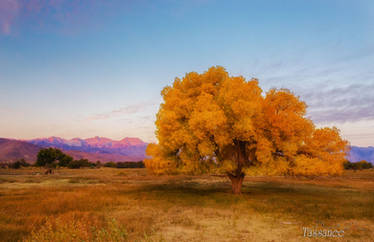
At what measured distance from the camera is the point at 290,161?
83.0 ft

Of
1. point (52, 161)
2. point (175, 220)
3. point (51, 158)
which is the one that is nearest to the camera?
point (175, 220)

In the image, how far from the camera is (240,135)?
24250mm

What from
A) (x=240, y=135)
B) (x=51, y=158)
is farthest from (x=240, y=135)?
(x=51, y=158)

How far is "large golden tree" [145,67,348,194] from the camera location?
77.4 feet

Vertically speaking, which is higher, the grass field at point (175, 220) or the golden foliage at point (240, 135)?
the golden foliage at point (240, 135)

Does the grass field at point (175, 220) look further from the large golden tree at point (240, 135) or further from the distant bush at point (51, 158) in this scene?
the distant bush at point (51, 158)

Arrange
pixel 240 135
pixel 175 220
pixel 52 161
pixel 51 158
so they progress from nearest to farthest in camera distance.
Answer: pixel 175 220
pixel 240 135
pixel 51 158
pixel 52 161

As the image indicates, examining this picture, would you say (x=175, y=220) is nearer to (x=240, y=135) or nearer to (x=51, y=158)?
(x=240, y=135)

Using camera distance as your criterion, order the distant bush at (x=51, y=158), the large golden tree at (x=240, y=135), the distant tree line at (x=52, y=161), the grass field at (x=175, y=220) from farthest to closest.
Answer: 1. the distant bush at (x=51, y=158)
2. the distant tree line at (x=52, y=161)
3. the large golden tree at (x=240, y=135)
4. the grass field at (x=175, y=220)

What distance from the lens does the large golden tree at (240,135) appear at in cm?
2358

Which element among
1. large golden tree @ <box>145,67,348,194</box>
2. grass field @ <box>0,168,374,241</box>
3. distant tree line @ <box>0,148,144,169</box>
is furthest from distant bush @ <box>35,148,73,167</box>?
large golden tree @ <box>145,67,348,194</box>

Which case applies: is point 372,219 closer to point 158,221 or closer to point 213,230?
point 213,230

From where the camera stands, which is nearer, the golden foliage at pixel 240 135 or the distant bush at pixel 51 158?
the golden foliage at pixel 240 135

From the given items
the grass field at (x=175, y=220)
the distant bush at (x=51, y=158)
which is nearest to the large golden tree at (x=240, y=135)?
the grass field at (x=175, y=220)
